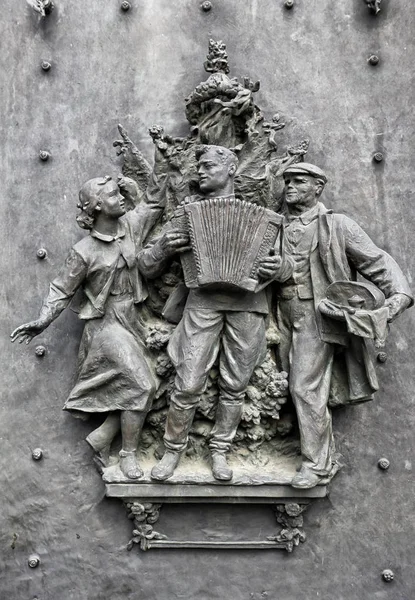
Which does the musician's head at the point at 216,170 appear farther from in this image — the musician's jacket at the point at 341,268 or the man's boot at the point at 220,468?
the man's boot at the point at 220,468

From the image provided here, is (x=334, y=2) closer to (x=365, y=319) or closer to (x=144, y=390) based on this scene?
(x=365, y=319)

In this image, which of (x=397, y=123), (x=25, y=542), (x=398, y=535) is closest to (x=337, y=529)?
(x=398, y=535)

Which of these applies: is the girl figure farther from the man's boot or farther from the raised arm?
the man's boot

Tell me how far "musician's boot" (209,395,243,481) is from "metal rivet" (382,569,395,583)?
2.76ft

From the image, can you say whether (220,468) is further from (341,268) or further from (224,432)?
(341,268)

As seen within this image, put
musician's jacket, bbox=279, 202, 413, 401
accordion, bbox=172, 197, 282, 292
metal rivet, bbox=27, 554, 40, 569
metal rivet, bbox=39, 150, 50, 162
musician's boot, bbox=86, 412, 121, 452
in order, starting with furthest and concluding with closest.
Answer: metal rivet, bbox=39, 150, 50, 162
metal rivet, bbox=27, 554, 40, 569
musician's boot, bbox=86, 412, 121, 452
musician's jacket, bbox=279, 202, 413, 401
accordion, bbox=172, 197, 282, 292

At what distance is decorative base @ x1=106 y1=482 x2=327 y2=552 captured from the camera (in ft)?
10.4

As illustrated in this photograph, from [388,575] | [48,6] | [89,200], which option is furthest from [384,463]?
[48,6]

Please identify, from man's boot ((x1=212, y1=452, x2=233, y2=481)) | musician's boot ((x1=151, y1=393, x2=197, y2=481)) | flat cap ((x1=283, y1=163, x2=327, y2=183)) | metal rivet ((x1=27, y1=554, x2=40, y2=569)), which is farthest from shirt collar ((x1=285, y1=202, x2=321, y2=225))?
metal rivet ((x1=27, y1=554, x2=40, y2=569))

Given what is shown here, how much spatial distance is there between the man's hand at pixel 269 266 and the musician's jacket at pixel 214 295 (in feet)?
0.25

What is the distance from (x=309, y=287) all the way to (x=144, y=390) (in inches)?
32.7

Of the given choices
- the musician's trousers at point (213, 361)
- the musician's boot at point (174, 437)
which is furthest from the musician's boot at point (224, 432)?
the musician's boot at point (174, 437)

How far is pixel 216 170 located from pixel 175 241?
1.09 feet

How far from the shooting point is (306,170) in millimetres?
3133
